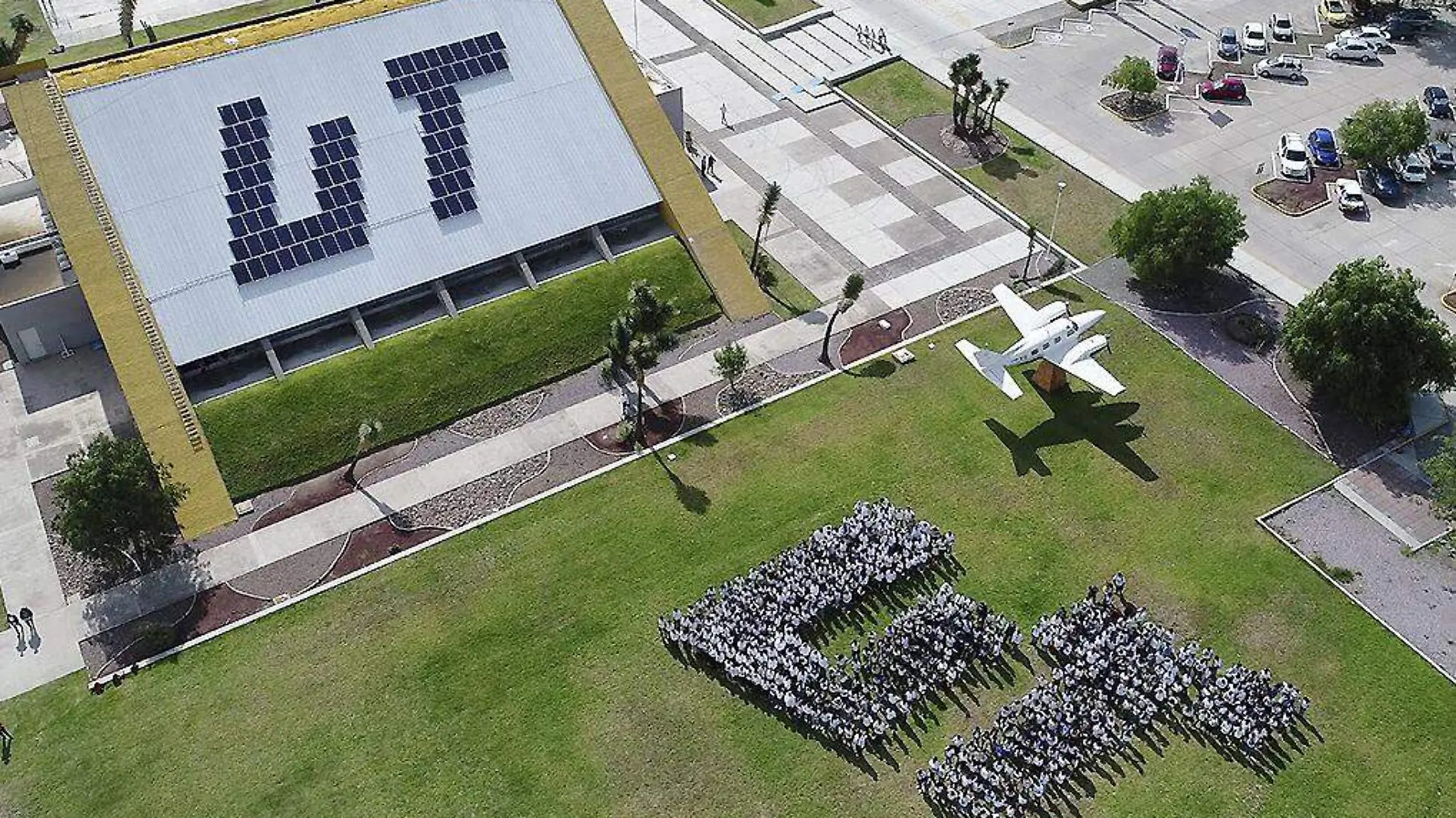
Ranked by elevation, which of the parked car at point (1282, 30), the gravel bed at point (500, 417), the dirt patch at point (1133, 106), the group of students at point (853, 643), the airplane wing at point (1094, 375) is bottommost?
the group of students at point (853, 643)

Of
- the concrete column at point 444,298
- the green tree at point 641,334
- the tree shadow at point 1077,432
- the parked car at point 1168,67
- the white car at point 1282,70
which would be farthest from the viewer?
the parked car at point 1168,67

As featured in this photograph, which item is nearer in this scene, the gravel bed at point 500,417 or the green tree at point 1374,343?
the green tree at point 1374,343

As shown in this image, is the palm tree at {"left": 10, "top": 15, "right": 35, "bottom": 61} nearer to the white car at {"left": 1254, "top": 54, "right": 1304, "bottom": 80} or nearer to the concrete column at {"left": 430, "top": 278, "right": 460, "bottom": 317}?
the concrete column at {"left": 430, "top": 278, "right": 460, "bottom": 317}

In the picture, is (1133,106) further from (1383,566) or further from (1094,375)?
(1383,566)

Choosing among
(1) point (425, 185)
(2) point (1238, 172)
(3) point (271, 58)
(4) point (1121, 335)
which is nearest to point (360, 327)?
(1) point (425, 185)

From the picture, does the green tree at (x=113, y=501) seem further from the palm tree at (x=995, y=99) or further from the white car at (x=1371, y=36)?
the white car at (x=1371, y=36)

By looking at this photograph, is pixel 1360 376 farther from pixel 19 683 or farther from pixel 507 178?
pixel 19 683

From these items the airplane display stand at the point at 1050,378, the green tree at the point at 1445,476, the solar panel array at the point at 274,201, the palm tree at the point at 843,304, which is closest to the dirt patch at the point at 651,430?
the palm tree at the point at 843,304

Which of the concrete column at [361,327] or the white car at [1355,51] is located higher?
the concrete column at [361,327]
